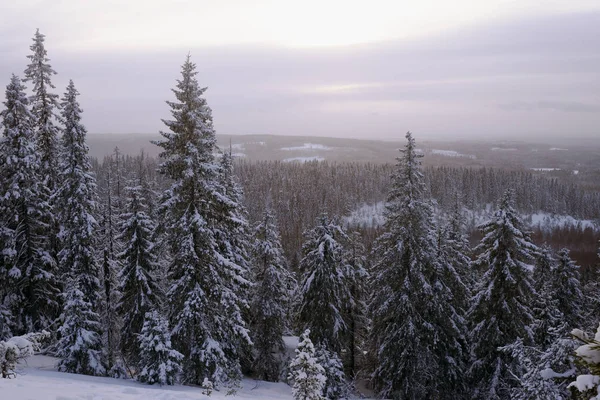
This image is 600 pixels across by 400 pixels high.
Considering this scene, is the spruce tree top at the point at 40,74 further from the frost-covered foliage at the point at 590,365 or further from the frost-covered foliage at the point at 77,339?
the frost-covered foliage at the point at 590,365

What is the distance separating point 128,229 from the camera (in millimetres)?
21094

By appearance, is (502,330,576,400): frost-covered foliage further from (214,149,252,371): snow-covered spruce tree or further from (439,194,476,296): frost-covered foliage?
(439,194,476,296): frost-covered foliage

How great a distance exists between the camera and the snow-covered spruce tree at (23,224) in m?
20.2

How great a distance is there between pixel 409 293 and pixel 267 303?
990 cm

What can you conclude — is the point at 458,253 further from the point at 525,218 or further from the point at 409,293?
the point at 525,218

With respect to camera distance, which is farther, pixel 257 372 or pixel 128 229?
pixel 257 372

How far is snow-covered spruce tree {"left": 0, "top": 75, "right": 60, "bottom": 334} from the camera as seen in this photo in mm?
20250

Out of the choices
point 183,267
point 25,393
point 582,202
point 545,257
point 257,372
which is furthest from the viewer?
point 582,202

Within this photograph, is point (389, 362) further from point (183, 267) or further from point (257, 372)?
point (183, 267)

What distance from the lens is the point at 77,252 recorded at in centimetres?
2002

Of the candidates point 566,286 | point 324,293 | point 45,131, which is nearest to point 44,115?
point 45,131

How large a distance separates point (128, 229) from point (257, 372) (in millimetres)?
13335

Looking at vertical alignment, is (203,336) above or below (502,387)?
above

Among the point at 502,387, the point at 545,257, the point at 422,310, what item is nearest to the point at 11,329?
the point at 422,310
